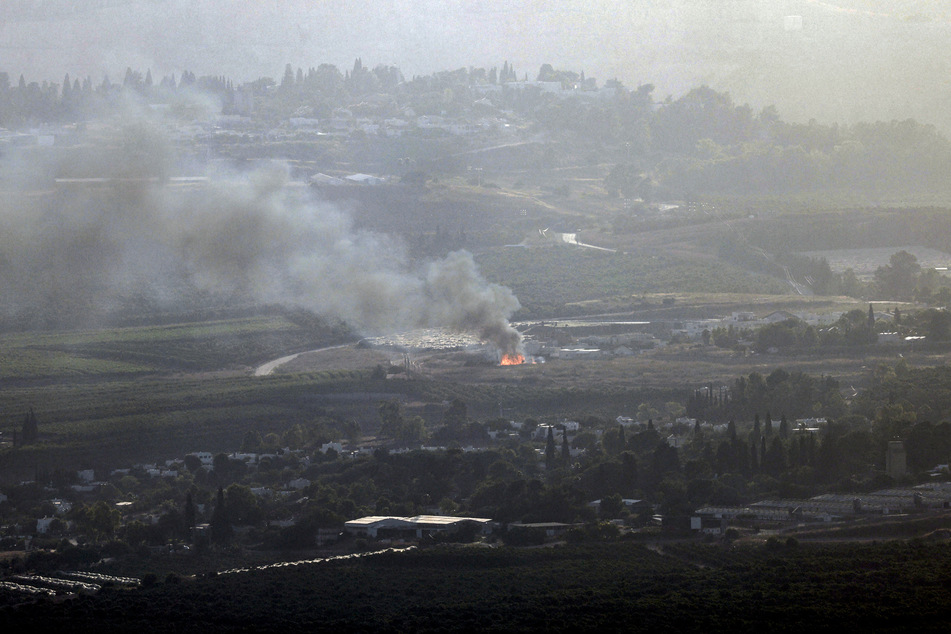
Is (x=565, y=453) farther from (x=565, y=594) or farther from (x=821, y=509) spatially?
(x=565, y=594)

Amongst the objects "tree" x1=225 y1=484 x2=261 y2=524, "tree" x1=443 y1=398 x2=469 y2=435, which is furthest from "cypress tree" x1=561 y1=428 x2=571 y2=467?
"tree" x1=225 y1=484 x2=261 y2=524

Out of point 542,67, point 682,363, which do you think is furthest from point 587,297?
point 542,67

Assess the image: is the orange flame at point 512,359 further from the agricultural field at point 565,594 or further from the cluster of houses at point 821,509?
the agricultural field at point 565,594

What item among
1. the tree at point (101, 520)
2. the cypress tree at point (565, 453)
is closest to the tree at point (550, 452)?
the cypress tree at point (565, 453)

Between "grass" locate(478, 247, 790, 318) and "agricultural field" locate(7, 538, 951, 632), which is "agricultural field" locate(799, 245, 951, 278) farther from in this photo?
"agricultural field" locate(7, 538, 951, 632)

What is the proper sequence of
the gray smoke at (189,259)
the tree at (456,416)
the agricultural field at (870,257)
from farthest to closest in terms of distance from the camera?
the agricultural field at (870,257), the gray smoke at (189,259), the tree at (456,416)

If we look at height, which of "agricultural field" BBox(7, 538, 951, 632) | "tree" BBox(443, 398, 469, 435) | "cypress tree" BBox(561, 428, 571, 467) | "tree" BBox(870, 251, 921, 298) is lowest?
"agricultural field" BBox(7, 538, 951, 632)
